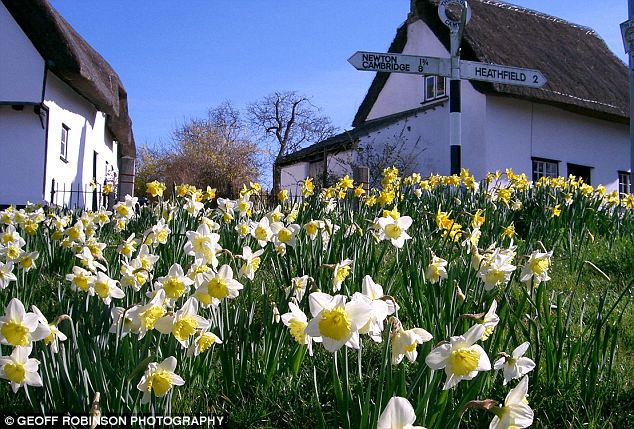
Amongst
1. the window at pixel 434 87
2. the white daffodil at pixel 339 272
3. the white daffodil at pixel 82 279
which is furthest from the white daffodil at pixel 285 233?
the window at pixel 434 87

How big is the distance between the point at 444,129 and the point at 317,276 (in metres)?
12.5

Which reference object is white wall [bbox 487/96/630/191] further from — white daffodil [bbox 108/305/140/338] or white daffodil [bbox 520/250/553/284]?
white daffodil [bbox 108/305/140/338]

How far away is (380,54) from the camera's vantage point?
668cm

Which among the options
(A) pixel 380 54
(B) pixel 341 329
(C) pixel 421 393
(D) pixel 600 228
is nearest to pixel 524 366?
(C) pixel 421 393

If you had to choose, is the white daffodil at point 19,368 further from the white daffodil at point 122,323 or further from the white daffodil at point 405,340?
the white daffodil at point 405,340

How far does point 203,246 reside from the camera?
2148mm

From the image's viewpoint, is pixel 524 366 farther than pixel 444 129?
No

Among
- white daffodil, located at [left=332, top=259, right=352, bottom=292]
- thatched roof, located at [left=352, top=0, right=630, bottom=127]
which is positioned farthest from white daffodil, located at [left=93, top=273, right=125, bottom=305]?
thatched roof, located at [left=352, top=0, right=630, bottom=127]

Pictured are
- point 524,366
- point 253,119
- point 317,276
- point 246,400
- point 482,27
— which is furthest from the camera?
point 253,119

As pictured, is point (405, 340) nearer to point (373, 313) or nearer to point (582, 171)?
point (373, 313)

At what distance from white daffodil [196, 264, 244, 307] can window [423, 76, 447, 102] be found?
46.6ft

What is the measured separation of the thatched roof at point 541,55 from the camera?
14.8 meters

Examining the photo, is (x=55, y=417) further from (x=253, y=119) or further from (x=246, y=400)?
(x=253, y=119)

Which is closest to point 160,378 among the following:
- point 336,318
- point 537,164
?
point 336,318
